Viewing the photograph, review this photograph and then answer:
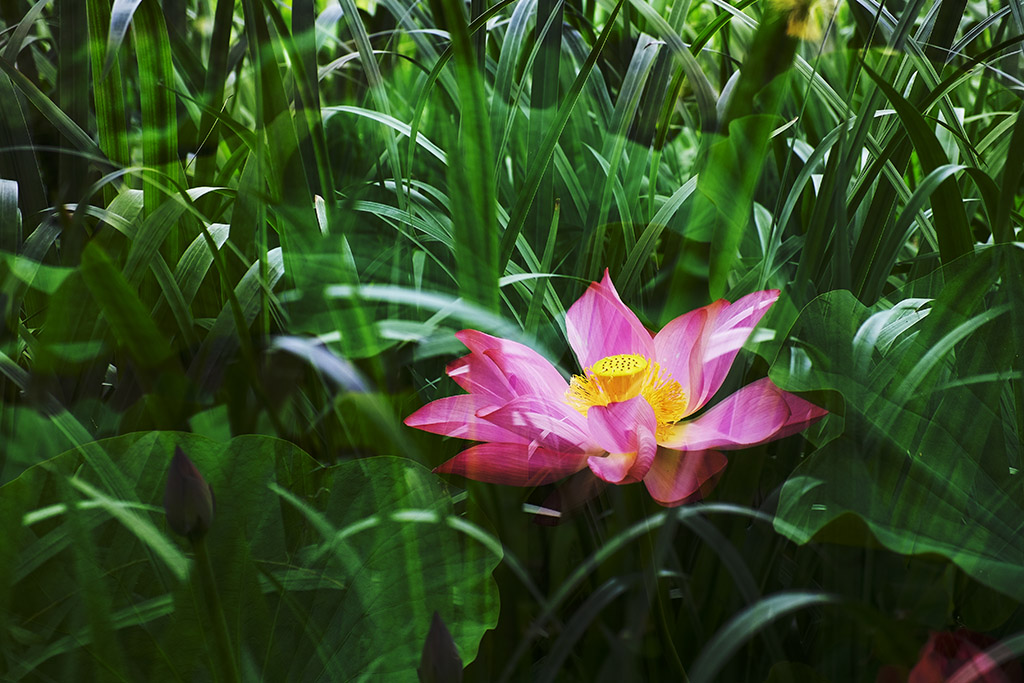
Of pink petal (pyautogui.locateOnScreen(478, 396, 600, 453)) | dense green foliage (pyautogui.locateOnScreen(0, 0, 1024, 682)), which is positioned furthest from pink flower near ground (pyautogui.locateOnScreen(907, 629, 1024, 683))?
pink petal (pyautogui.locateOnScreen(478, 396, 600, 453))

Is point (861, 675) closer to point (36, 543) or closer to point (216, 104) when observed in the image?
point (36, 543)

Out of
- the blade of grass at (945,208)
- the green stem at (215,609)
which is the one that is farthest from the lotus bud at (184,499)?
the blade of grass at (945,208)

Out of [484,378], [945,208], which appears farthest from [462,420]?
[945,208]

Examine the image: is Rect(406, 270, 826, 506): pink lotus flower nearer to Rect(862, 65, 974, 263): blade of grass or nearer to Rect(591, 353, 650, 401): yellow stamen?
Rect(591, 353, 650, 401): yellow stamen

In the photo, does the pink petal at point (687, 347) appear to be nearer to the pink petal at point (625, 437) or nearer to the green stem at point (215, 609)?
the pink petal at point (625, 437)

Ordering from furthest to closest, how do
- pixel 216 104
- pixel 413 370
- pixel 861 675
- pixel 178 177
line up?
pixel 216 104
pixel 178 177
pixel 413 370
pixel 861 675

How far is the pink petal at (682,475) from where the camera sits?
234 millimetres

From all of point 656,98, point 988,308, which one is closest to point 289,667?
point 988,308

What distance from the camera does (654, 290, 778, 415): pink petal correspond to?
0.27 meters

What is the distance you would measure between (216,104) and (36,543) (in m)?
0.44

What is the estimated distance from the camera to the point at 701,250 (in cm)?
39

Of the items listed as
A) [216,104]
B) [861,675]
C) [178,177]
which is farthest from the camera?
[216,104]

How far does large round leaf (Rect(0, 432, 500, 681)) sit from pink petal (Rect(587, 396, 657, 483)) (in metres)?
0.05

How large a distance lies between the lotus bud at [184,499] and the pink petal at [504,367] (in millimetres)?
99
